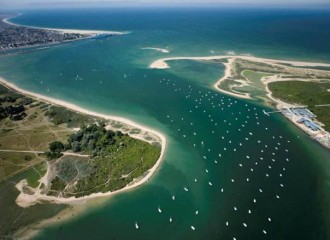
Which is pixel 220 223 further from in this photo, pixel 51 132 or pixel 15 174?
pixel 51 132

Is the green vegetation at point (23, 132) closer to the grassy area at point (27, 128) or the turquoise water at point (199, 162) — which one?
the grassy area at point (27, 128)

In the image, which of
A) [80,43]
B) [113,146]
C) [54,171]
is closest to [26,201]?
[54,171]

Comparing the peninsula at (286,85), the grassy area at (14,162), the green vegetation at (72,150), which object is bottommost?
the grassy area at (14,162)

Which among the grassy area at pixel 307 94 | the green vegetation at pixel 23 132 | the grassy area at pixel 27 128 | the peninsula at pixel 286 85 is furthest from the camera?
the grassy area at pixel 307 94

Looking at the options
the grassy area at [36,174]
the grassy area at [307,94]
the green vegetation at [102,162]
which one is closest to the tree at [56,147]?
the green vegetation at [102,162]

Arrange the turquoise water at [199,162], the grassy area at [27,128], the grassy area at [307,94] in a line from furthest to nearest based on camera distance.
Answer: the grassy area at [307,94] < the grassy area at [27,128] < the turquoise water at [199,162]

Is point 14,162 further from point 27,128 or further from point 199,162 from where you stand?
point 199,162

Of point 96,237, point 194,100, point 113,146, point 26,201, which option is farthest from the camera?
point 194,100
